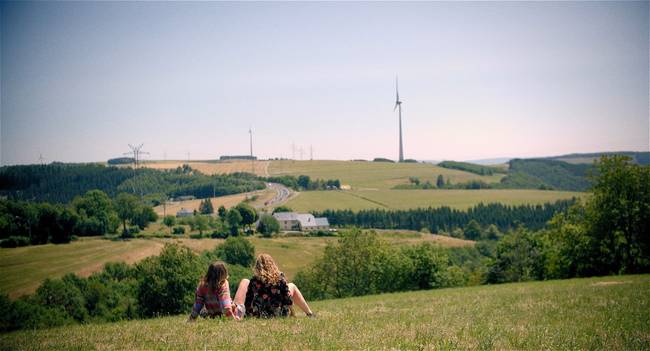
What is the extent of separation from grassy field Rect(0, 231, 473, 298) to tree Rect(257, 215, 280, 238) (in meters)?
6.90

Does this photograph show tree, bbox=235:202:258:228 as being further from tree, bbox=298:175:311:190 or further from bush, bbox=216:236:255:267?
tree, bbox=298:175:311:190

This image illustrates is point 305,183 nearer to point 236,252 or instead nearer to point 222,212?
point 222,212

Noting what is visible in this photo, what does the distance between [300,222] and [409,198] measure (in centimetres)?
5203

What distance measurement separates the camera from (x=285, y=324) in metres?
10.1

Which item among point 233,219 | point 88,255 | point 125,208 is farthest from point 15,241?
point 233,219

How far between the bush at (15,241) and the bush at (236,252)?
1255 inches

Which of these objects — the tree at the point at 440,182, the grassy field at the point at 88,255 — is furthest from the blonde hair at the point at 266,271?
the tree at the point at 440,182

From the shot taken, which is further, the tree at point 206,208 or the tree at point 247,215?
the tree at point 206,208

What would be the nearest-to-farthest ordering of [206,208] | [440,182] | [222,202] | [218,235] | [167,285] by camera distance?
1. [167,285]
2. [218,235]
3. [206,208]
4. [222,202]
5. [440,182]

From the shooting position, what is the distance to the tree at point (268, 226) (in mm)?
115812

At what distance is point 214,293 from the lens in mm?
11742

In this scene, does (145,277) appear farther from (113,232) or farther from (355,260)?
(113,232)

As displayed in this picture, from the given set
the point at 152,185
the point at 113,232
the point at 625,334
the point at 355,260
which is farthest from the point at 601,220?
the point at 152,185

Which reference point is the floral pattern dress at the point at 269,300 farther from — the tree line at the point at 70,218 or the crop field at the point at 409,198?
the crop field at the point at 409,198
